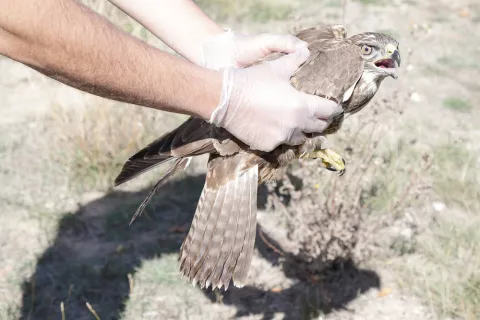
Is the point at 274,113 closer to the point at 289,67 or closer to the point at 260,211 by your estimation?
the point at 289,67

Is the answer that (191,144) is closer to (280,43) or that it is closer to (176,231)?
(280,43)

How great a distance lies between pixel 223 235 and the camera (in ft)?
10.4

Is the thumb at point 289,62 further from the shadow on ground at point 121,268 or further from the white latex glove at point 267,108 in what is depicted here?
the shadow on ground at point 121,268

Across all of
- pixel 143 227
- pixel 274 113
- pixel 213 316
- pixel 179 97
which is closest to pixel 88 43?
pixel 179 97

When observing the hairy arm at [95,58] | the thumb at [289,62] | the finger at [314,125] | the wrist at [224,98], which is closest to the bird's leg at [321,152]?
the finger at [314,125]

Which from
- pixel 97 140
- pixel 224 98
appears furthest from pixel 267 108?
pixel 97 140

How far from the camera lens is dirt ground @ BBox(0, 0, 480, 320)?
3820mm

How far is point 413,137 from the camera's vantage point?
504cm

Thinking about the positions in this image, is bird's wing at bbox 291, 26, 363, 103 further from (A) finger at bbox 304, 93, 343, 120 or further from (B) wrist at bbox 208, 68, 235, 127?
(B) wrist at bbox 208, 68, 235, 127

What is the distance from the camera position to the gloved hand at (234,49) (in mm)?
3172

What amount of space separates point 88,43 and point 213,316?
2.12 metres

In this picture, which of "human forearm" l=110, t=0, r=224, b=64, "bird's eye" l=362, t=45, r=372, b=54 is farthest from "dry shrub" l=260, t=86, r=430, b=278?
"human forearm" l=110, t=0, r=224, b=64

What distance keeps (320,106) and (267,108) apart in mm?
241

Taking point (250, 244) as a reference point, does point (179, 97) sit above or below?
above
